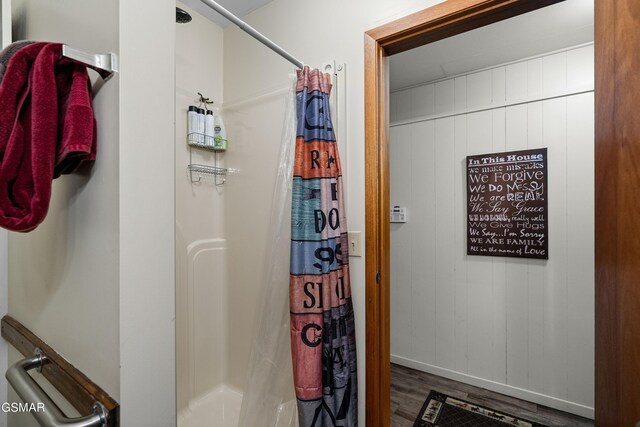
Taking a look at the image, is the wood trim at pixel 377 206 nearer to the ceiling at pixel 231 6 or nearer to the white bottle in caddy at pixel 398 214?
the ceiling at pixel 231 6

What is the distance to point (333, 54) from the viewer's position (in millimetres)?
1413

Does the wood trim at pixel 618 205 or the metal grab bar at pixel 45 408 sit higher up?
the wood trim at pixel 618 205

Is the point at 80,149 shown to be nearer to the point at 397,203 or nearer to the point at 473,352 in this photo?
the point at 397,203

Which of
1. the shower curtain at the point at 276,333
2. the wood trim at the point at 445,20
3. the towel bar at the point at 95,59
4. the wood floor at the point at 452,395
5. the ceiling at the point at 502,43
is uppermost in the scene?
the ceiling at the point at 502,43

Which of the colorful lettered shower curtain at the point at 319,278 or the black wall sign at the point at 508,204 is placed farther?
the black wall sign at the point at 508,204

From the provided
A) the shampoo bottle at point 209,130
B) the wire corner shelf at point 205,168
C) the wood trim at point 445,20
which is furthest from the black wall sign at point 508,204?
the shampoo bottle at point 209,130

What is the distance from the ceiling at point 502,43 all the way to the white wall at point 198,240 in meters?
1.35

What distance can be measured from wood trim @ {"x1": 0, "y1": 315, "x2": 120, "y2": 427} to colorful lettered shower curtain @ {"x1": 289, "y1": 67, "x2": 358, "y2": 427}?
690 millimetres

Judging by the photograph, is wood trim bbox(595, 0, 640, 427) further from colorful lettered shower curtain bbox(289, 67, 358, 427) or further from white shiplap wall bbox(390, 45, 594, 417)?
white shiplap wall bbox(390, 45, 594, 417)

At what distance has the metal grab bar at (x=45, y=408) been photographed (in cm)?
53

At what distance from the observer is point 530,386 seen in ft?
6.75

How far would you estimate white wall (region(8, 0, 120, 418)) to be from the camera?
23.0 inches

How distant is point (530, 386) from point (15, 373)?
8.99 feet

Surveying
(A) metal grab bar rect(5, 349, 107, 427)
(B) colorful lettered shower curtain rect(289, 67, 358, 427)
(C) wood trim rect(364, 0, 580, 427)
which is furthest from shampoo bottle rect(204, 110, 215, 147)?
(A) metal grab bar rect(5, 349, 107, 427)
